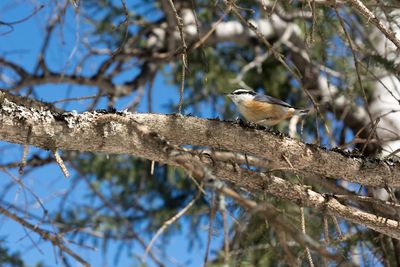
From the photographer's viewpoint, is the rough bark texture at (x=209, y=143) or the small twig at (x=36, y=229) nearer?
the rough bark texture at (x=209, y=143)

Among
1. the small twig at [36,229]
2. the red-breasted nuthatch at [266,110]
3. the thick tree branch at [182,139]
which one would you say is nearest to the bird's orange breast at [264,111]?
the red-breasted nuthatch at [266,110]


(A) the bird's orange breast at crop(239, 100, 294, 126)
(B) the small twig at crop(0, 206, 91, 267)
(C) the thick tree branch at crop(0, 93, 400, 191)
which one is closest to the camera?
(C) the thick tree branch at crop(0, 93, 400, 191)

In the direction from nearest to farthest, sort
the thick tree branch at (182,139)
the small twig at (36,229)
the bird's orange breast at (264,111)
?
the thick tree branch at (182,139), the small twig at (36,229), the bird's orange breast at (264,111)

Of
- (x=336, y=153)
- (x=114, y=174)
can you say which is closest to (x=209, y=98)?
(x=114, y=174)

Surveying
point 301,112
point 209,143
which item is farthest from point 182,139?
point 301,112

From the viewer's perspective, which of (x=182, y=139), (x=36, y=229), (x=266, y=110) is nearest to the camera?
(x=182, y=139)

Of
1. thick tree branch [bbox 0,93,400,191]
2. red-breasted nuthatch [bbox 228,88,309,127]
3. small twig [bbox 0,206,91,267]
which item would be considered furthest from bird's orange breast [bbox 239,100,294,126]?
small twig [bbox 0,206,91,267]

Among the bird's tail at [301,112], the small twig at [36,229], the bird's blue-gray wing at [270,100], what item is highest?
the bird's blue-gray wing at [270,100]

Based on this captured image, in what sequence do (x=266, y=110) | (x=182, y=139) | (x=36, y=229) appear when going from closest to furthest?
(x=182, y=139) < (x=36, y=229) < (x=266, y=110)

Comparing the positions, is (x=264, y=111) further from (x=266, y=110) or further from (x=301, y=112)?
(x=301, y=112)

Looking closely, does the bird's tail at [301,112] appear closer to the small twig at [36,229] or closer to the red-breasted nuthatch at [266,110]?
the red-breasted nuthatch at [266,110]

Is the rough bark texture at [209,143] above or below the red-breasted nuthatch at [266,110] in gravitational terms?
below

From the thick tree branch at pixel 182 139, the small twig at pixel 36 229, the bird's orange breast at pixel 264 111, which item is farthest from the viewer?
the bird's orange breast at pixel 264 111

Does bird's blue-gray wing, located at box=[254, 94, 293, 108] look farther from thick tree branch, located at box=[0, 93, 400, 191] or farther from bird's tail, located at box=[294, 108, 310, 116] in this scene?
thick tree branch, located at box=[0, 93, 400, 191]
